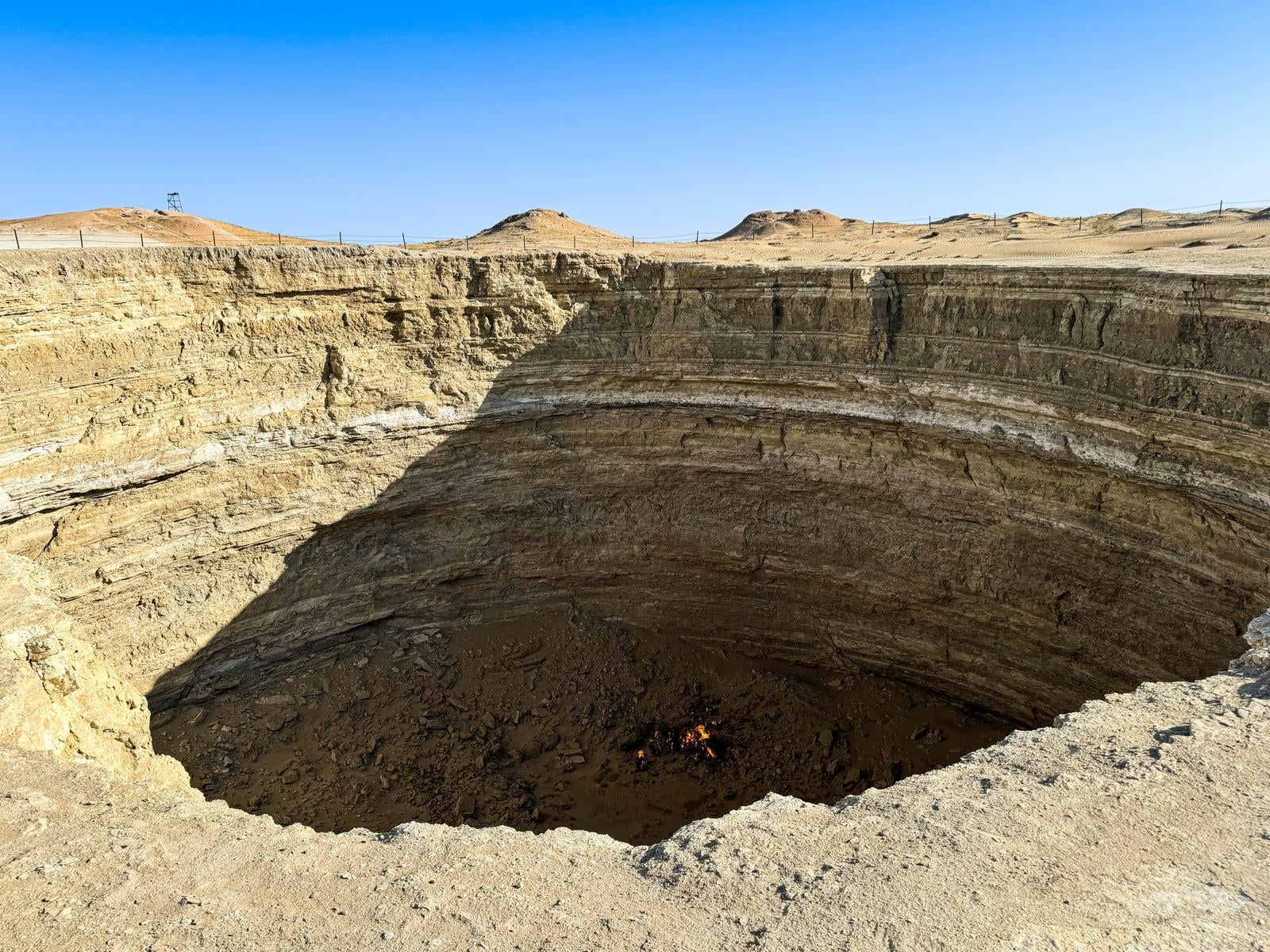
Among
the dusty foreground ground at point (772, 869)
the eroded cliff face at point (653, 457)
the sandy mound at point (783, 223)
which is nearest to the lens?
the dusty foreground ground at point (772, 869)

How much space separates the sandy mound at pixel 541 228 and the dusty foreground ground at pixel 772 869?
2284cm

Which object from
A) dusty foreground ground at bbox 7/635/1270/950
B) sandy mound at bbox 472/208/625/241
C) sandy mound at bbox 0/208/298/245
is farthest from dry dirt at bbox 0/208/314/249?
dusty foreground ground at bbox 7/635/1270/950

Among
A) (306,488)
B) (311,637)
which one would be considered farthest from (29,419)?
(311,637)

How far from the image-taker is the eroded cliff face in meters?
10.5

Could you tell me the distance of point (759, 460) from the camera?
14203mm

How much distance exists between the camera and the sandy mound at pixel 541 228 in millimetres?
27562

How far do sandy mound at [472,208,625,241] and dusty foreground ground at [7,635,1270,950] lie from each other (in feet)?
74.9

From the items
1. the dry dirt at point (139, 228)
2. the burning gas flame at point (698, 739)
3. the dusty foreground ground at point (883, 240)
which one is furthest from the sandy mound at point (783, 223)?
the burning gas flame at point (698, 739)

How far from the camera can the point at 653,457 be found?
1477 centimetres

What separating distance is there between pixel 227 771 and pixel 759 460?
9565 mm

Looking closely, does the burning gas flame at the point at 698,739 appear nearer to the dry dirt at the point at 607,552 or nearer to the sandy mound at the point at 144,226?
the dry dirt at the point at 607,552

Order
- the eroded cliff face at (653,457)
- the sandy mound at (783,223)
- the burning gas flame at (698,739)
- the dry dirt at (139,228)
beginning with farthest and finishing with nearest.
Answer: the sandy mound at (783,223)
the dry dirt at (139,228)
the burning gas flame at (698,739)
the eroded cliff face at (653,457)

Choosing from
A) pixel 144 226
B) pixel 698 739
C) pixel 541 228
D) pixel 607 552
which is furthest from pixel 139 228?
pixel 698 739

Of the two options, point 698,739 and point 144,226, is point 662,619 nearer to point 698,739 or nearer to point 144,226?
point 698,739
